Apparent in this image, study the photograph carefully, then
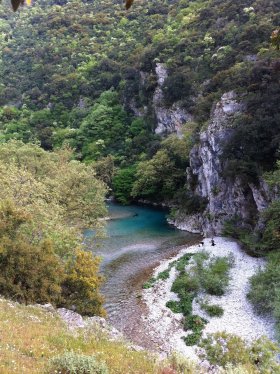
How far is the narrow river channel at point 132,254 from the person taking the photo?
19.4m

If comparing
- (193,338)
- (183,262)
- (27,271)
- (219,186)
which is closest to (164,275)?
(183,262)

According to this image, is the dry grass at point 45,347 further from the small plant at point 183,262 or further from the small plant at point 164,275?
the small plant at point 183,262

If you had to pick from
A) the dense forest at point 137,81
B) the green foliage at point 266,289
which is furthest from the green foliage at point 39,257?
the dense forest at point 137,81

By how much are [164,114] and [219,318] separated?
4220cm

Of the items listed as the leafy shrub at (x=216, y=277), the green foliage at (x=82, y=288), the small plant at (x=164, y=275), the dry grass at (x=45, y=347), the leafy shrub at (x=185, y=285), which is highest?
the dry grass at (x=45, y=347)

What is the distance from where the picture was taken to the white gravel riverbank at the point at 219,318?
16.4 metres

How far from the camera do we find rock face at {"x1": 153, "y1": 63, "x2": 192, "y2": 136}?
2127 inches

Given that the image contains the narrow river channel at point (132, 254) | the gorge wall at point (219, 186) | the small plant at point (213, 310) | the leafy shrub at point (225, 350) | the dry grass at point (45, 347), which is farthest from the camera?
the gorge wall at point (219, 186)

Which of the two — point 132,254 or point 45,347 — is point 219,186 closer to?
point 132,254

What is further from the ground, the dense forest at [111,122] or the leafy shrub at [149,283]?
the dense forest at [111,122]

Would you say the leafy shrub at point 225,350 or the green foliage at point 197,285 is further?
the green foliage at point 197,285

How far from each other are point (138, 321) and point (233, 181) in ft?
56.8

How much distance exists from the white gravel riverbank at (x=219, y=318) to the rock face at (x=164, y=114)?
33.0 m

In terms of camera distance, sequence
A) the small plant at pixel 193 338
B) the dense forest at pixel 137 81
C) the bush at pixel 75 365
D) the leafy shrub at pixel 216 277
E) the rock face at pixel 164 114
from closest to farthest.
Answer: the bush at pixel 75 365, the small plant at pixel 193 338, the leafy shrub at pixel 216 277, the dense forest at pixel 137 81, the rock face at pixel 164 114
